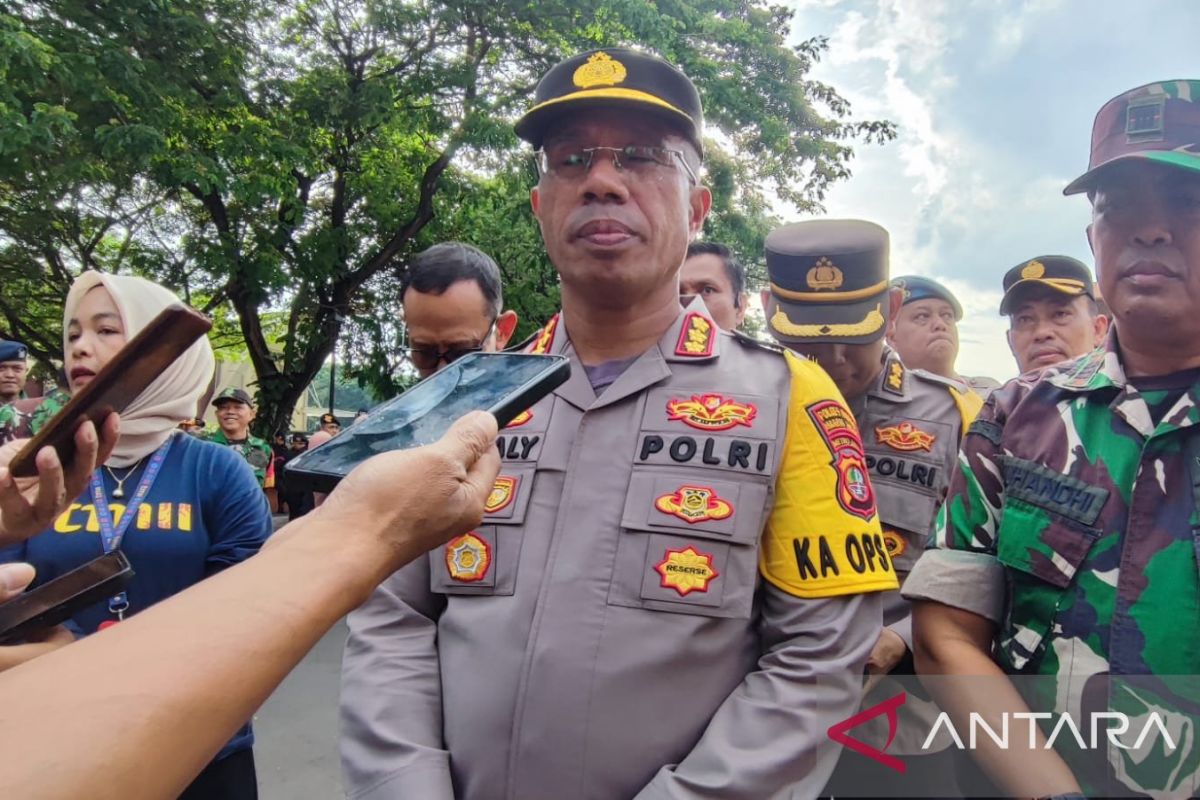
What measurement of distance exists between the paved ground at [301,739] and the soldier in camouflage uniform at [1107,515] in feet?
9.42

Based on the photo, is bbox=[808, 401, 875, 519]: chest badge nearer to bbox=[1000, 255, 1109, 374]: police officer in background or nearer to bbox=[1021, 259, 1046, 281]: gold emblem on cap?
bbox=[1000, 255, 1109, 374]: police officer in background

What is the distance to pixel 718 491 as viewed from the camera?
148 centimetres

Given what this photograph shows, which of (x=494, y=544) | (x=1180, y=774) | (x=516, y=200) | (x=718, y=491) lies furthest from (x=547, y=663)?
(x=516, y=200)

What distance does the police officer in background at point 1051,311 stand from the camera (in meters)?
3.22

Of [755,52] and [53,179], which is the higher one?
[755,52]

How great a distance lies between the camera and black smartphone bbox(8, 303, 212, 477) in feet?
3.67

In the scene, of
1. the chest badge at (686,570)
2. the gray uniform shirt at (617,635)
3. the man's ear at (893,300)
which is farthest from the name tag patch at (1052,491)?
the man's ear at (893,300)

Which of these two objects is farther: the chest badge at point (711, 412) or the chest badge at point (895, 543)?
the chest badge at point (895, 543)

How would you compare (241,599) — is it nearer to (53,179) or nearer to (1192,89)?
(1192,89)

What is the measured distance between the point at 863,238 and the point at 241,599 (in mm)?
2556

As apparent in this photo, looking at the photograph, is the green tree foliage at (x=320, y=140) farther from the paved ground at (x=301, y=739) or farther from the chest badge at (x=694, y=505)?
the chest badge at (x=694, y=505)

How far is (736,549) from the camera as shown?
1453mm

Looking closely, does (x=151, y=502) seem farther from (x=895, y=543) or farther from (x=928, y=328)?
(x=928, y=328)

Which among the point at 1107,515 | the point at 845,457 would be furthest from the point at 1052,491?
the point at 845,457
